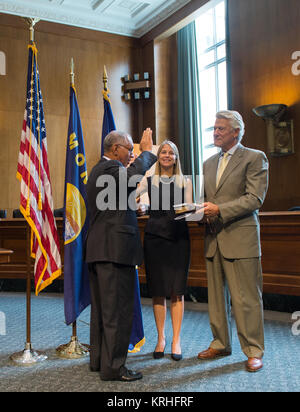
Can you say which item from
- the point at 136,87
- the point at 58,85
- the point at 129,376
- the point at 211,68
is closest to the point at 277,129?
the point at 211,68

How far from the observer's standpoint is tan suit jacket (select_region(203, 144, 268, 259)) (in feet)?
10.1

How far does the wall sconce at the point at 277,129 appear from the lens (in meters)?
7.27

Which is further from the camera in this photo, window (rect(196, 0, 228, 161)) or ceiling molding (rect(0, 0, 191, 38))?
window (rect(196, 0, 228, 161))

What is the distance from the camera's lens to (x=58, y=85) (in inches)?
390

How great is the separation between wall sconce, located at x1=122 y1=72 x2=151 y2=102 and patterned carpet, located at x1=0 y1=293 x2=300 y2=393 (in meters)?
7.08

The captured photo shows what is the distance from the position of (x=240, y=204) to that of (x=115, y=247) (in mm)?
967

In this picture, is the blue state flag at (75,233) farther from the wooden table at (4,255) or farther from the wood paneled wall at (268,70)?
the wood paneled wall at (268,70)

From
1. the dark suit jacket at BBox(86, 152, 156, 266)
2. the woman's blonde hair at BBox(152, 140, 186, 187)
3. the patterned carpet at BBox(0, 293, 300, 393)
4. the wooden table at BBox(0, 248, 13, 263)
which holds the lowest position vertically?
the patterned carpet at BBox(0, 293, 300, 393)

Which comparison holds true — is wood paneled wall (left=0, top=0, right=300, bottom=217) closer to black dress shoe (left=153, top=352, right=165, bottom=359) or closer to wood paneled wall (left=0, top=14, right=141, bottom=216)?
wood paneled wall (left=0, top=14, right=141, bottom=216)

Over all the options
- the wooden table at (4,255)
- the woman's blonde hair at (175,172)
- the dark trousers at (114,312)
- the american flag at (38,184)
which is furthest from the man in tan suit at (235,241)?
the wooden table at (4,255)

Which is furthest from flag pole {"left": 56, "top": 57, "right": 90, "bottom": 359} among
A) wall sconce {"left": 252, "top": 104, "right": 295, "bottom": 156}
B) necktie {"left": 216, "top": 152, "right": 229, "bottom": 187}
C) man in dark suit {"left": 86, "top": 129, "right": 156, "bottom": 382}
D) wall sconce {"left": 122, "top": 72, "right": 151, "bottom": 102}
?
wall sconce {"left": 122, "top": 72, "right": 151, "bottom": 102}

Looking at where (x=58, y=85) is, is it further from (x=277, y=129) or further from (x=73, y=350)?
(x=73, y=350)
